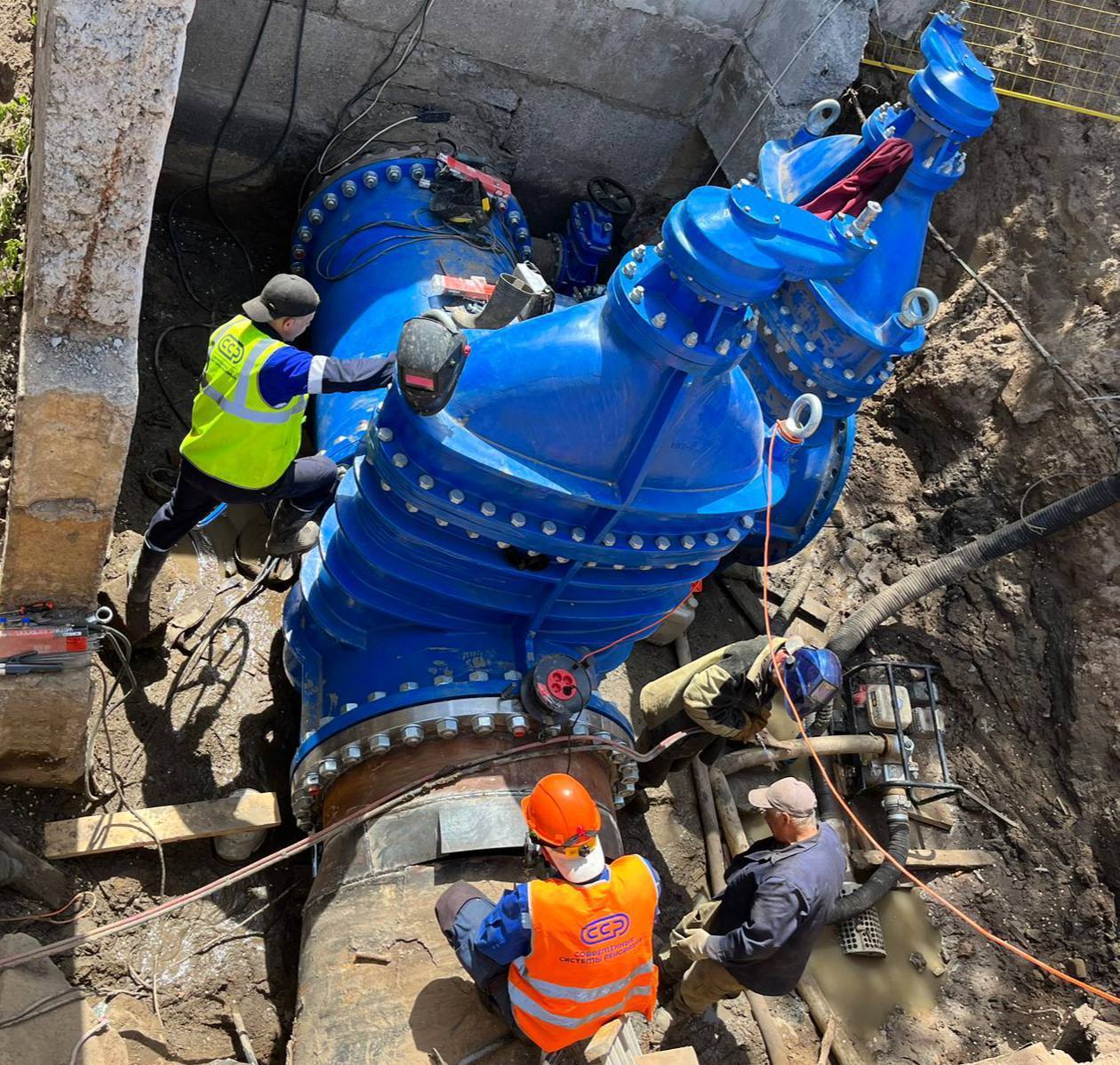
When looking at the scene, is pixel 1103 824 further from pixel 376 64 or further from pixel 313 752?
pixel 376 64

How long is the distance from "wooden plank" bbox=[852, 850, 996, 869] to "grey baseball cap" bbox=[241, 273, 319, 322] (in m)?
3.93

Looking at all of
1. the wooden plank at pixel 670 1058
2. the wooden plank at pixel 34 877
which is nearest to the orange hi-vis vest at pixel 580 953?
the wooden plank at pixel 670 1058

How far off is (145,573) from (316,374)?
1329mm

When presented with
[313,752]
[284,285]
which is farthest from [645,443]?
[313,752]

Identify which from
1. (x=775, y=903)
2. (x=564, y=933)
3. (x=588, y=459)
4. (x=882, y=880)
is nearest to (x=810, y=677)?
(x=775, y=903)

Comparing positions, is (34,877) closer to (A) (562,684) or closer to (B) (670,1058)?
(A) (562,684)

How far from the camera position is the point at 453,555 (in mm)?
3773

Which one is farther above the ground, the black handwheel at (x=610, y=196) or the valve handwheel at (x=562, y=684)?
the valve handwheel at (x=562, y=684)

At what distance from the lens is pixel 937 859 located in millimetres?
5703

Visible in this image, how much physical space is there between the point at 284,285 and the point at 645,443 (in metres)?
1.47

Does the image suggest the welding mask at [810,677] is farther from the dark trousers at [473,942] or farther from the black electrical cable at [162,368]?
the black electrical cable at [162,368]

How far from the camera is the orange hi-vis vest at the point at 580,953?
3.14 metres

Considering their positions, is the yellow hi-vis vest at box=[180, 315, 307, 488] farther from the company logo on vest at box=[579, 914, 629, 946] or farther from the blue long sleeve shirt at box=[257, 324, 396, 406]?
the company logo on vest at box=[579, 914, 629, 946]

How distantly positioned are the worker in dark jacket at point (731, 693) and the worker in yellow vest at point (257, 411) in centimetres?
186
